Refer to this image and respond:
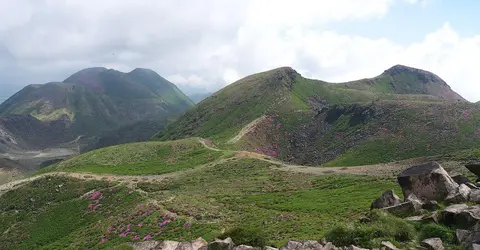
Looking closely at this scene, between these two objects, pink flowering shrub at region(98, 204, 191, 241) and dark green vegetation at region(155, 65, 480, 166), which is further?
dark green vegetation at region(155, 65, 480, 166)

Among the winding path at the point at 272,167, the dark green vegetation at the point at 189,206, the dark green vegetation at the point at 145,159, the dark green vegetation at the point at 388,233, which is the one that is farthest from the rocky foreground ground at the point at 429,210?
the dark green vegetation at the point at 145,159

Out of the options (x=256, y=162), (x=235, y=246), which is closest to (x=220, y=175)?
(x=256, y=162)

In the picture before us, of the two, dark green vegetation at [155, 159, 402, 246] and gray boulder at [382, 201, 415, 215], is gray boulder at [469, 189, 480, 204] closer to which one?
gray boulder at [382, 201, 415, 215]

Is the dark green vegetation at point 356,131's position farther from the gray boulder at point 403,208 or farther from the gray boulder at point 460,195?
the gray boulder at point 403,208

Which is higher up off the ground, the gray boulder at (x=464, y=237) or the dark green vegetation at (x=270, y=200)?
the gray boulder at (x=464, y=237)

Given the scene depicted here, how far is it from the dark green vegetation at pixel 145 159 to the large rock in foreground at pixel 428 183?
3198 inches

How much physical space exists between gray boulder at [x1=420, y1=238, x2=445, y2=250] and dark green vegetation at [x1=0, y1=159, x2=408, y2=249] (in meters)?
15.2

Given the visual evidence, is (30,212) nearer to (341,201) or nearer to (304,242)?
(341,201)

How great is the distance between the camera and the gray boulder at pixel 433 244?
21875mm

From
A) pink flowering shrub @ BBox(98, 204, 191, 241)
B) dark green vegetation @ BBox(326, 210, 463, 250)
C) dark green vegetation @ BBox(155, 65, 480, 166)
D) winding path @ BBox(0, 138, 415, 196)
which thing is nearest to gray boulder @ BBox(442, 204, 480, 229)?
dark green vegetation @ BBox(326, 210, 463, 250)

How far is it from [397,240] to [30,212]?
88.9 metres

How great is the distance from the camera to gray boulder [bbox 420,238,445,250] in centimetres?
2188

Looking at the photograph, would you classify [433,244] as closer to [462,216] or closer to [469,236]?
[469,236]

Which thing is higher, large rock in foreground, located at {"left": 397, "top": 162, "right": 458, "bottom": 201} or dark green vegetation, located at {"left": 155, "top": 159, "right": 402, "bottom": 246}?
large rock in foreground, located at {"left": 397, "top": 162, "right": 458, "bottom": 201}
